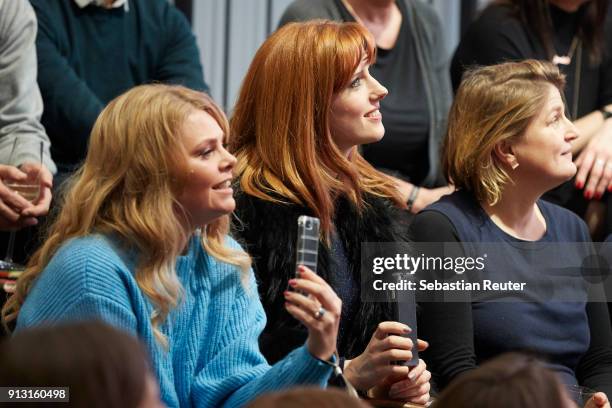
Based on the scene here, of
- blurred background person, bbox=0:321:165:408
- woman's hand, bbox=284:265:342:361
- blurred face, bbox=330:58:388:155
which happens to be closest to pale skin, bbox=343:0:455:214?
blurred face, bbox=330:58:388:155

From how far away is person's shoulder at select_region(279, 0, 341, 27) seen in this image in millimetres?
3525

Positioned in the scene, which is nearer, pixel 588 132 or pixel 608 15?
pixel 588 132

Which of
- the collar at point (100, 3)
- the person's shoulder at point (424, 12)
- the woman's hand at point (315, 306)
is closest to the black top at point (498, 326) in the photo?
the woman's hand at point (315, 306)

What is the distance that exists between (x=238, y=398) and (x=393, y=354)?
352mm

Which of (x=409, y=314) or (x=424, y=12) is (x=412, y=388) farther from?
(x=424, y=12)

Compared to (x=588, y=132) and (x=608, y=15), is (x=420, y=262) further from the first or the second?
(x=608, y=15)

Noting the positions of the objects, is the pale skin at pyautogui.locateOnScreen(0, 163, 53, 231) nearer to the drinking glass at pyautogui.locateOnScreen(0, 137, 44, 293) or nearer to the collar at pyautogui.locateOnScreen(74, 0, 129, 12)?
the drinking glass at pyautogui.locateOnScreen(0, 137, 44, 293)

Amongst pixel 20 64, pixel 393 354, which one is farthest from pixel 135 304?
pixel 20 64

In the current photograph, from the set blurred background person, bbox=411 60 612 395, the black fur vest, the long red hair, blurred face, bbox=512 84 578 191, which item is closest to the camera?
the black fur vest

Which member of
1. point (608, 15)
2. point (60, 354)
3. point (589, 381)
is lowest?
point (589, 381)

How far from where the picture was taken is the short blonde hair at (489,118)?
9.90 ft

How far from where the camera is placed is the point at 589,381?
293 cm

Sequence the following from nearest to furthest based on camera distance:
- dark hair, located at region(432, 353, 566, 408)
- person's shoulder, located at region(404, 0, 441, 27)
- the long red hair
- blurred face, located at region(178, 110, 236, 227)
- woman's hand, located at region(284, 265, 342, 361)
→ 1. dark hair, located at region(432, 353, 566, 408)
2. woman's hand, located at region(284, 265, 342, 361)
3. blurred face, located at region(178, 110, 236, 227)
4. the long red hair
5. person's shoulder, located at region(404, 0, 441, 27)

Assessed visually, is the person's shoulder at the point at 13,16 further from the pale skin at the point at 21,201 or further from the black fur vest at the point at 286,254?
the black fur vest at the point at 286,254
